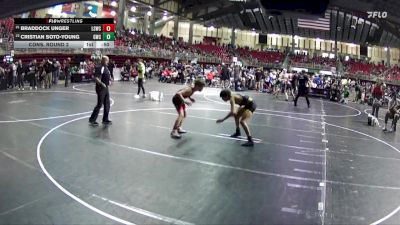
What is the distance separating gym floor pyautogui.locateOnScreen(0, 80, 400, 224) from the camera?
17.2ft

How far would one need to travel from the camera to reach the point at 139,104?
15656 mm

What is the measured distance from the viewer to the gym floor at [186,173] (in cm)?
524

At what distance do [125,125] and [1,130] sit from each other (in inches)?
119

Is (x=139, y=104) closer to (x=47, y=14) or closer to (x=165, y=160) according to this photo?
(x=165, y=160)

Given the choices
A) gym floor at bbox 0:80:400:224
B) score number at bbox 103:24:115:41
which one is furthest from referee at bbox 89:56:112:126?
score number at bbox 103:24:115:41

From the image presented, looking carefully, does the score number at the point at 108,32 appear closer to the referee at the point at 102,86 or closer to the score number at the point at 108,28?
the score number at the point at 108,28

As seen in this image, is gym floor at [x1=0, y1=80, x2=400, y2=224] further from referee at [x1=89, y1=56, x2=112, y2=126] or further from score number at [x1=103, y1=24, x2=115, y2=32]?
score number at [x1=103, y1=24, x2=115, y2=32]

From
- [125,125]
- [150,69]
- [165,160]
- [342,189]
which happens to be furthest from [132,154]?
[150,69]
